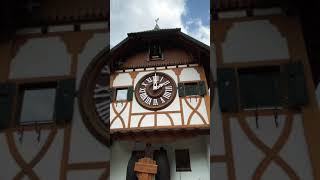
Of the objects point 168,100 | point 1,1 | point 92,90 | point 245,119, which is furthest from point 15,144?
point 168,100

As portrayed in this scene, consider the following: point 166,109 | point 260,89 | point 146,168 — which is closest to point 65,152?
point 260,89

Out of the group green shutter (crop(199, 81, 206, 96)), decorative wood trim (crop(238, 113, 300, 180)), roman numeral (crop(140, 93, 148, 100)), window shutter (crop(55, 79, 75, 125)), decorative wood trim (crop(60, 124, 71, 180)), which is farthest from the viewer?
roman numeral (crop(140, 93, 148, 100))

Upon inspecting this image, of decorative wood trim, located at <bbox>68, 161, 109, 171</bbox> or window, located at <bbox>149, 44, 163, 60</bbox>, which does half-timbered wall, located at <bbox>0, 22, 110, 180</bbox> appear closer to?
decorative wood trim, located at <bbox>68, 161, 109, 171</bbox>

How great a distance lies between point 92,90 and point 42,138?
689mm

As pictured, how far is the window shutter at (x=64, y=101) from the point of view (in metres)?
4.21

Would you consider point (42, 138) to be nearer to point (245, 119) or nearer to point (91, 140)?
point (91, 140)

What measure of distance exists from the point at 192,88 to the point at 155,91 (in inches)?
28.9

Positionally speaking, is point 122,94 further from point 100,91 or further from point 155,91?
point 100,91

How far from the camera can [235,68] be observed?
14.2 ft

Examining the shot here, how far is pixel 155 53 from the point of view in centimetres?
869

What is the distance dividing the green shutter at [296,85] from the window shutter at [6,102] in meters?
2.76

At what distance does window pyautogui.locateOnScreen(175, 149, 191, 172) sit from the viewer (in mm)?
7637

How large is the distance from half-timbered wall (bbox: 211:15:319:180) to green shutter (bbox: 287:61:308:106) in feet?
0.21

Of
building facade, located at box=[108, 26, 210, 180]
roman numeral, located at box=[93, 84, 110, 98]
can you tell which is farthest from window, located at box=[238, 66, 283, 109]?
building facade, located at box=[108, 26, 210, 180]
